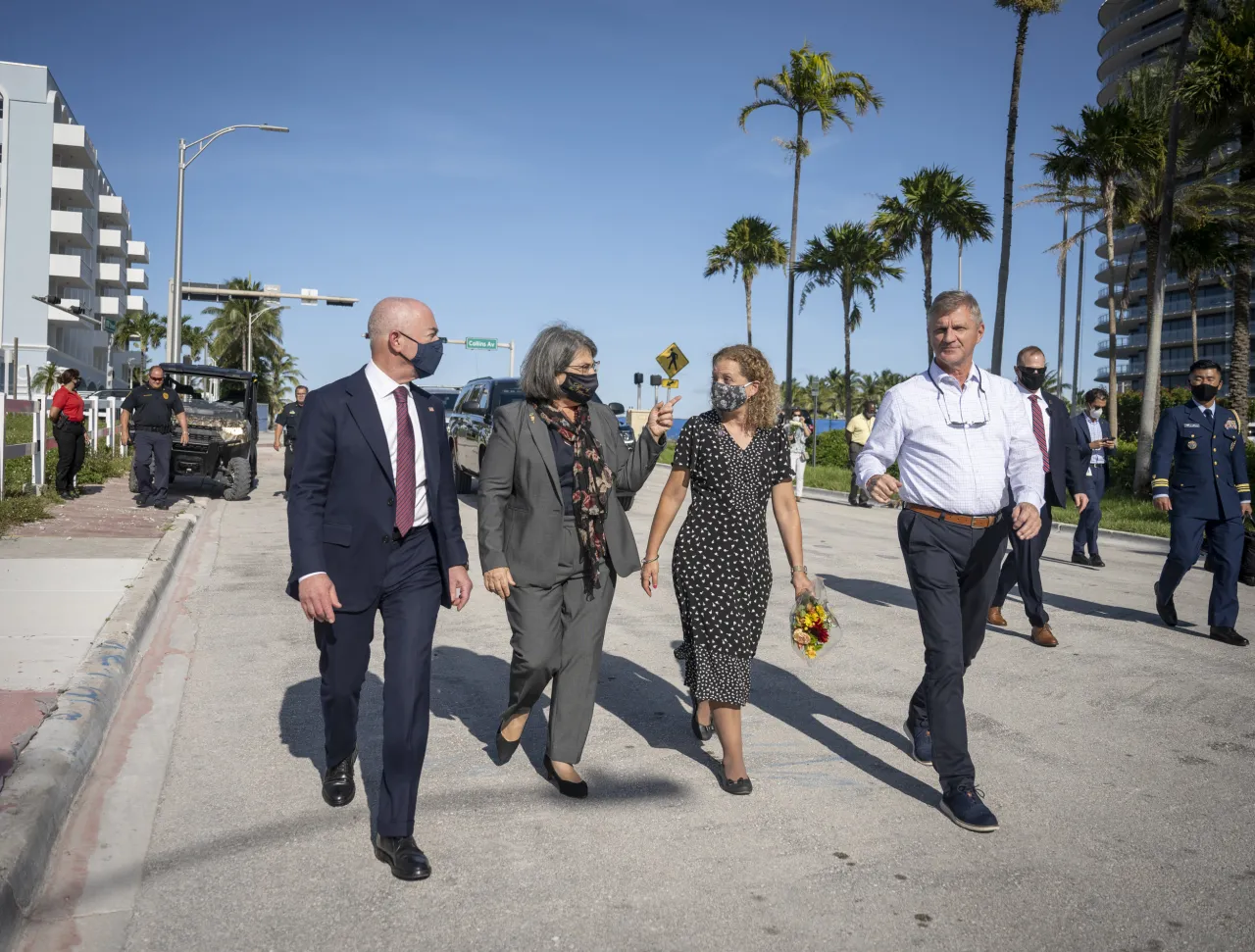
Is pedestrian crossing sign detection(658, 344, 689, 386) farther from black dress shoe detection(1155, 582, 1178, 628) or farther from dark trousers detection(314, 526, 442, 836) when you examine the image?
dark trousers detection(314, 526, 442, 836)

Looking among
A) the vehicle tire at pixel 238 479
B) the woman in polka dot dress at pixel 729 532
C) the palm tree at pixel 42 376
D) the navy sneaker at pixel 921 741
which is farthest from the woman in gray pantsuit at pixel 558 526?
the palm tree at pixel 42 376

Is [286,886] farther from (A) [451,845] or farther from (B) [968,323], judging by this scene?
(B) [968,323]

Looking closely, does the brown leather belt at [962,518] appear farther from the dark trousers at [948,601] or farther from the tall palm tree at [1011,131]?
the tall palm tree at [1011,131]

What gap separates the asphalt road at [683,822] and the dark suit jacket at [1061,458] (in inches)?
51.0

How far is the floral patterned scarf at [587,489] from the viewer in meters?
4.39

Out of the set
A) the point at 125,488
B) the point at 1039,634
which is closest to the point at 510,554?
the point at 1039,634

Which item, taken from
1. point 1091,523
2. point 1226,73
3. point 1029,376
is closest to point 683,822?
point 1029,376

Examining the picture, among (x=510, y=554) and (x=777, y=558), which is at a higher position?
(x=510, y=554)

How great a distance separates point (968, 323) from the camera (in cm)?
451

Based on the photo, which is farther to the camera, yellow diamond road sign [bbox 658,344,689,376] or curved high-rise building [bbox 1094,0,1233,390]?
curved high-rise building [bbox 1094,0,1233,390]

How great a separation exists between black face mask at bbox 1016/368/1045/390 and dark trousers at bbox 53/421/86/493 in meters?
12.6

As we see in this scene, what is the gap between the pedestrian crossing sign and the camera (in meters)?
30.1

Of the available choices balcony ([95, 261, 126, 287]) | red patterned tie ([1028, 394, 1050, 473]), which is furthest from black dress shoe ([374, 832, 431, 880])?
balcony ([95, 261, 126, 287])

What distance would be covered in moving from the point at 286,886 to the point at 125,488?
1606 cm
